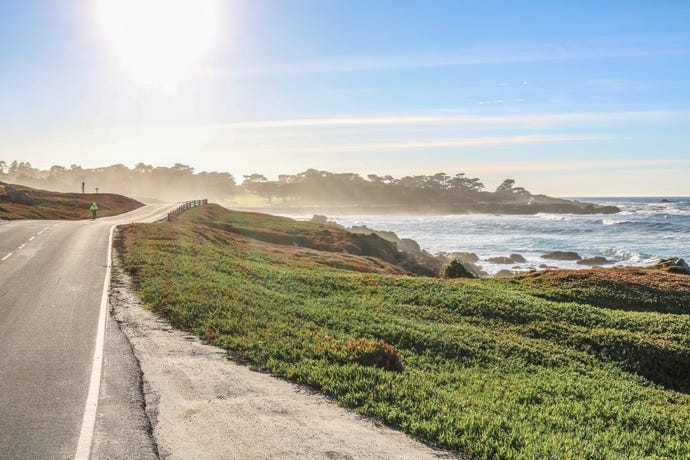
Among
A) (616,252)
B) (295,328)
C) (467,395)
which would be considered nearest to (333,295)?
(295,328)

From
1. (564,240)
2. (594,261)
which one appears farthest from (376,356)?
(564,240)

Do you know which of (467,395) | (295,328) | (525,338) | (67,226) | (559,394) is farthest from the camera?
(67,226)

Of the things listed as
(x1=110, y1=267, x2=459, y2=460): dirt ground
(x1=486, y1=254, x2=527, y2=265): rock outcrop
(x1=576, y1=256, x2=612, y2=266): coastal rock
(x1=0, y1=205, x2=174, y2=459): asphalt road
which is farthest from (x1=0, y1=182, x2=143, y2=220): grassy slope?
(x1=576, y1=256, x2=612, y2=266): coastal rock

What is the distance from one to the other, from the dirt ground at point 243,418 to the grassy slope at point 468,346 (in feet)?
1.78

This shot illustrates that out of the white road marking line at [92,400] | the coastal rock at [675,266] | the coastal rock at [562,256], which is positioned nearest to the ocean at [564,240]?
the coastal rock at [562,256]

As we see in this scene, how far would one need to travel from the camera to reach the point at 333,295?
22.5 meters

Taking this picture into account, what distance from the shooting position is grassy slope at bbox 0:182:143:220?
52.2 meters

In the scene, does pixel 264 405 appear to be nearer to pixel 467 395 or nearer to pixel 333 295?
pixel 467 395

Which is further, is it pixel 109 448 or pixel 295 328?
pixel 295 328

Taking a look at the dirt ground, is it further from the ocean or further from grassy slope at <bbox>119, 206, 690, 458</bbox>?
the ocean

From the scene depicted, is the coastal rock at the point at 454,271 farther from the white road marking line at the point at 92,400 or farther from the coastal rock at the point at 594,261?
the coastal rock at the point at 594,261

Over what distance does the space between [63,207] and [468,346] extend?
67.9 m

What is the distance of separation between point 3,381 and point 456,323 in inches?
588

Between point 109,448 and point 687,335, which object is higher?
point 109,448
